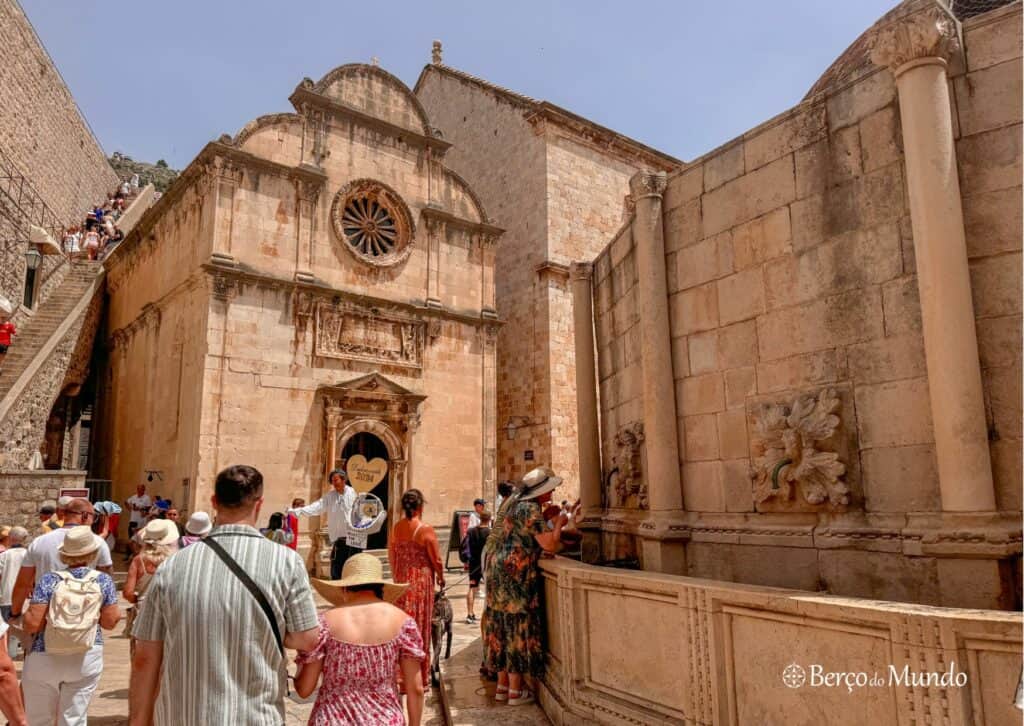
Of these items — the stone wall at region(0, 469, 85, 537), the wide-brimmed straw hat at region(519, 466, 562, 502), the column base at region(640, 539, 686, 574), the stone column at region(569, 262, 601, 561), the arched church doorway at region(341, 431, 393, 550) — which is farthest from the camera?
the arched church doorway at region(341, 431, 393, 550)

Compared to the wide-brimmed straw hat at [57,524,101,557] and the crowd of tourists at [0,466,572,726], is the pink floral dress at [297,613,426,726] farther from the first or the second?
the wide-brimmed straw hat at [57,524,101,557]

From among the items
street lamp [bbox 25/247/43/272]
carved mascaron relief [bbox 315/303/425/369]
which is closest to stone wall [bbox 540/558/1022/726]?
carved mascaron relief [bbox 315/303/425/369]

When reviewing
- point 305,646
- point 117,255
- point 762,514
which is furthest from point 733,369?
point 117,255

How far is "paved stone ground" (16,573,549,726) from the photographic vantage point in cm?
525

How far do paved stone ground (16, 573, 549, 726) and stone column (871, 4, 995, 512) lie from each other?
340 centimetres

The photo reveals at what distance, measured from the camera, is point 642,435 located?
6043 millimetres

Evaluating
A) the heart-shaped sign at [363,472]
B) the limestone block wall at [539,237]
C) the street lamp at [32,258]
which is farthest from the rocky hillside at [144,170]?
the heart-shaped sign at [363,472]

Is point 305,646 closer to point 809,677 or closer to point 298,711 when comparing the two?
point 809,677

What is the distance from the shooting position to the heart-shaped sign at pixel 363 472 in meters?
11.6

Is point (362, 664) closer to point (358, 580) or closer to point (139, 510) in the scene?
point (358, 580)

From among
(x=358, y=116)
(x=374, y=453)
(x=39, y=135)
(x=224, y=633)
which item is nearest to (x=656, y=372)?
(x=224, y=633)

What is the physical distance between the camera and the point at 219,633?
2.53 metres

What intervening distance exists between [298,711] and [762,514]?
3.93 metres

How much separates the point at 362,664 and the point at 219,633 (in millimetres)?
634
